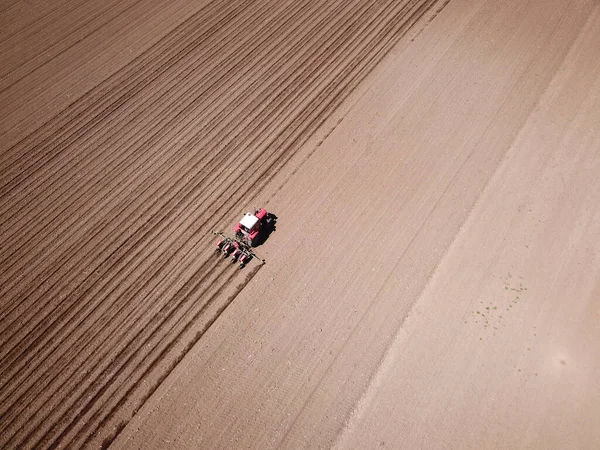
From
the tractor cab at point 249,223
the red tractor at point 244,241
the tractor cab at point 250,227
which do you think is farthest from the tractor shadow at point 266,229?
the tractor cab at point 249,223

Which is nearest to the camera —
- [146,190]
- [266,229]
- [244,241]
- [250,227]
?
[250,227]

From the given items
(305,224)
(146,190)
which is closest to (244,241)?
(305,224)

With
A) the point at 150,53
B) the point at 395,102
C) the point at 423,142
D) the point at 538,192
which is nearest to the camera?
the point at 538,192

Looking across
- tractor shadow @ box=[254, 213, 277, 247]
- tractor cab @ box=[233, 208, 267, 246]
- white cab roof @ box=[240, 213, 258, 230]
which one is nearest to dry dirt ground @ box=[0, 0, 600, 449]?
tractor shadow @ box=[254, 213, 277, 247]

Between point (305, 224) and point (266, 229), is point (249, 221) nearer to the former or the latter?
point (266, 229)

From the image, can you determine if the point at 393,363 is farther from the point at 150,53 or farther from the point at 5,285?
the point at 150,53

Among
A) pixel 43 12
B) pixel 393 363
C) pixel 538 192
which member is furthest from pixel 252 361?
pixel 43 12
